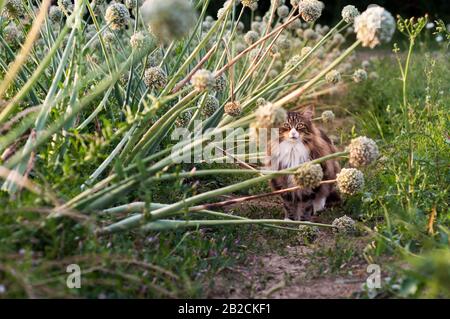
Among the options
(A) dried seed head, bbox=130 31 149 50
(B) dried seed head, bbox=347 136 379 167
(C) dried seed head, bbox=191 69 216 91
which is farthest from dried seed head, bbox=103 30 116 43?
(B) dried seed head, bbox=347 136 379 167

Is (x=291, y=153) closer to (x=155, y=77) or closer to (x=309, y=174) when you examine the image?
(x=155, y=77)

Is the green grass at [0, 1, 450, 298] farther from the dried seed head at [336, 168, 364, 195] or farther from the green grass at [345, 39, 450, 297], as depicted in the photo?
the dried seed head at [336, 168, 364, 195]

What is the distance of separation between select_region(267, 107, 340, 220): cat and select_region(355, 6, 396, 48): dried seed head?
1.33 metres

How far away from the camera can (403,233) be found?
272cm

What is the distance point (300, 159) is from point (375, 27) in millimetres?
1470

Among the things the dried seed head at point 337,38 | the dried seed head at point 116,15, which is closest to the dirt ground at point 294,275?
the dried seed head at point 116,15

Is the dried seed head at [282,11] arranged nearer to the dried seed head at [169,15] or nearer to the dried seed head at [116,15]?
the dried seed head at [116,15]

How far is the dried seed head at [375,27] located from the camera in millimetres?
2125

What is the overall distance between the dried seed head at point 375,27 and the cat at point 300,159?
1326mm

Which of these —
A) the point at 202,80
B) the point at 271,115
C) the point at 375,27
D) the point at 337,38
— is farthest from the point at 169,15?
the point at 337,38

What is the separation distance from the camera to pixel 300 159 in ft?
11.6

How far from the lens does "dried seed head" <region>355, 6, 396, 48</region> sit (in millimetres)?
2125

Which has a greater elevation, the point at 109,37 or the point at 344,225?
the point at 109,37
